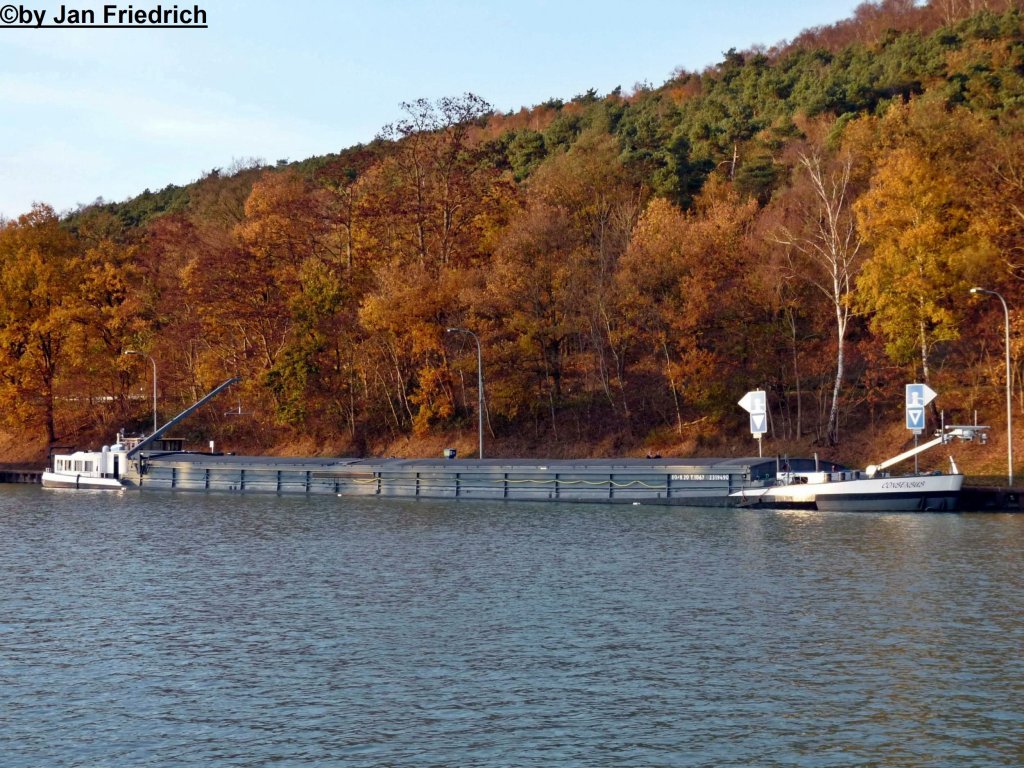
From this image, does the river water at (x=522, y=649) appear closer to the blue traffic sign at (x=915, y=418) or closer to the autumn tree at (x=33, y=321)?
the blue traffic sign at (x=915, y=418)

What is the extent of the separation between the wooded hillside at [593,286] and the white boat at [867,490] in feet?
48.4

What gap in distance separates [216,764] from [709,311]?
61.1m

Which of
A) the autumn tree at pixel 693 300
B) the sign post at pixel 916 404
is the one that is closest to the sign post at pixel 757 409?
the sign post at pixel 916 404

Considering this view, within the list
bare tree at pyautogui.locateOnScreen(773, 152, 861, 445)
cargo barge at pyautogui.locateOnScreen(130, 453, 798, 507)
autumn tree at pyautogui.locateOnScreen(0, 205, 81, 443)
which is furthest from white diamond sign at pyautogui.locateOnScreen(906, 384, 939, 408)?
autumn tree at pyautogui.locateOnScreen(0, 205, 81, 443)

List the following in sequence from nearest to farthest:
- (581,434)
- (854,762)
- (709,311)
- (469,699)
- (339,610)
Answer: (854,762) < (469,699) < (339,610) < (709,311) < (581,434)

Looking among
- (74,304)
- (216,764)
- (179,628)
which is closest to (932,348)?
(179,628)

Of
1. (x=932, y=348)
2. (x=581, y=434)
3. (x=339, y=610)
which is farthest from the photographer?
(x=581, y=434)

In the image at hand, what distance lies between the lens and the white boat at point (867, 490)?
53156 mm

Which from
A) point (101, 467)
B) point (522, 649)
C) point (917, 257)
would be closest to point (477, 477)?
point (917, 257)

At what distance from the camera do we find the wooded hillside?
232 ft

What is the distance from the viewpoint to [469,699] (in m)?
22.2

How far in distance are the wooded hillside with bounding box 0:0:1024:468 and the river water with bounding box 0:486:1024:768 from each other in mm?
27060

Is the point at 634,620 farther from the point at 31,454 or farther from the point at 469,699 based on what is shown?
the point at 31,454

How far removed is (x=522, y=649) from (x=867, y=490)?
108 feet
